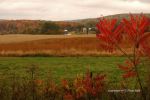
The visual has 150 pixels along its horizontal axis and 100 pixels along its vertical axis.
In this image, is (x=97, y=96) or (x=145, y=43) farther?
(x=97, y=96)

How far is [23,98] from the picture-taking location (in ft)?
16.3

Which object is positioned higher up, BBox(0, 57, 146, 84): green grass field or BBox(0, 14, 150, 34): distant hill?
BBox(0, 57, 146, 84): green grass field

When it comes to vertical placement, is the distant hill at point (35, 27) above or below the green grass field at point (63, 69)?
below

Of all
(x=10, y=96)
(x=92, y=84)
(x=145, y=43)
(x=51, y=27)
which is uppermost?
(x=145, y=43)

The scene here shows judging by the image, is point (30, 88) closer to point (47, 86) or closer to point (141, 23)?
point (47, 86)

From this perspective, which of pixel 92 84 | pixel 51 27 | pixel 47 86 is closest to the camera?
pixel 92 84

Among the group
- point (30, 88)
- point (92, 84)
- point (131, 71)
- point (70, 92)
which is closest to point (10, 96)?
point (30, 88)

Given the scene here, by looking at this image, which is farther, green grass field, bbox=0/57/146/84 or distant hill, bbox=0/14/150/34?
distant hill, bbox=0/14/150/34

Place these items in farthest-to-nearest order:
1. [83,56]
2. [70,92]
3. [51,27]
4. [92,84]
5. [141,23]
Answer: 1. [51,27]
2. [83,56]
3. [70,92]
4. [92,84]
5. [141,23]

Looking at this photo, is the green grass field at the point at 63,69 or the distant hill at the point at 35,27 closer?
the green grass field at the point at 63,69

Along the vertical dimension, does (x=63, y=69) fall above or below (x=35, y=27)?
above

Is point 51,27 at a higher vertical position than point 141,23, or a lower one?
lower

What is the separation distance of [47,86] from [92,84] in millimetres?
976

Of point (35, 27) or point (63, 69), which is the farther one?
point (35, 27)
